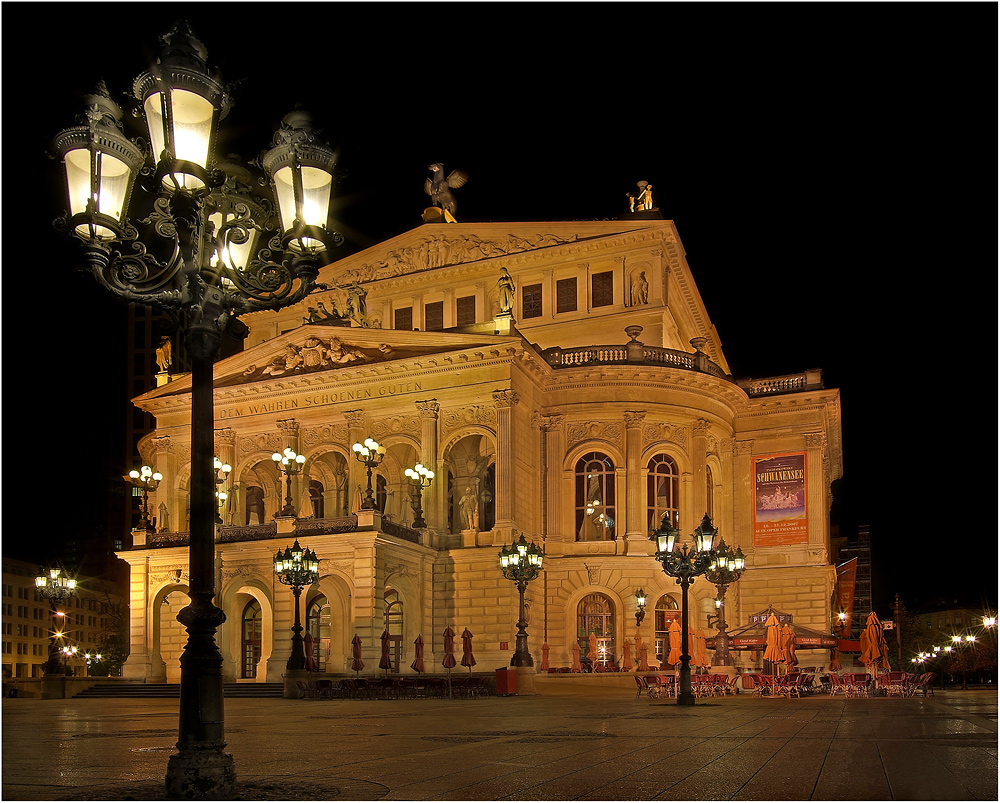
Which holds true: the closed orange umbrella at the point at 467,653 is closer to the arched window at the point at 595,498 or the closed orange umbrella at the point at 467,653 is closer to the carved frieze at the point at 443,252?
the arched window at the point at 595,498

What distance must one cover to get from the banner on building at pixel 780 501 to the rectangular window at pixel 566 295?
1164 cm

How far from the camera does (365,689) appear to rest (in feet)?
100

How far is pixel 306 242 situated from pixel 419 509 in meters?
33.5

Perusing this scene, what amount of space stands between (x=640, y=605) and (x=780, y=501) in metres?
9.84

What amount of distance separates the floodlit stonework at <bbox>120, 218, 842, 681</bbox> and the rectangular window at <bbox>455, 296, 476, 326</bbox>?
0.16m

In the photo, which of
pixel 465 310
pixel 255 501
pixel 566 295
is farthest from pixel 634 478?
pixel 255 501

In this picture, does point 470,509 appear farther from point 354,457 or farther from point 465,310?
point 465,310

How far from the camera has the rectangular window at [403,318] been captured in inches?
2122

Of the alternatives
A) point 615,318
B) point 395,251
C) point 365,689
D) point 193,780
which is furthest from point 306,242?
point 395,251

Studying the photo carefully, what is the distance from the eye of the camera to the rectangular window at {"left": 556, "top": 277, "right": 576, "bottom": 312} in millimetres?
51188

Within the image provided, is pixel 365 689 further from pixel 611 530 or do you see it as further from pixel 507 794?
pixel 507 794

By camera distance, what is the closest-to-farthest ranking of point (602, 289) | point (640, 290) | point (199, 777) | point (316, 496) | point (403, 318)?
1. point (199, 777)
2. point (316, 496)
3. point (640, 290)
4. point (602, 289)
5. point (403, 318)

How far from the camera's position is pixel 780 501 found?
4866cm

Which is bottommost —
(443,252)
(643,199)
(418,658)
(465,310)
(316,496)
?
(418,658)
